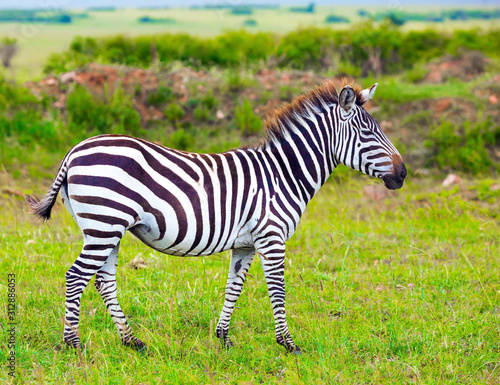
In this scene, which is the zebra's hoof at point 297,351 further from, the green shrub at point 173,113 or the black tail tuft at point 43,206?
→ the green shrub at point 173,113

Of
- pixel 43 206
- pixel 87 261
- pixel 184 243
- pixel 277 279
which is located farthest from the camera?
pixel 277 279

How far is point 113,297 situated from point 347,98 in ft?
9.05

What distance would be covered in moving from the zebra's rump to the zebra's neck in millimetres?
405

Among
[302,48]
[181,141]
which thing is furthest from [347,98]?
[302,48]

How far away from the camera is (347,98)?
4.65 metres

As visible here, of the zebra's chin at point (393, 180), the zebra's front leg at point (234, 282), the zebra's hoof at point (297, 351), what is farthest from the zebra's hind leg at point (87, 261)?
the zebra's chin at point (393, 180)

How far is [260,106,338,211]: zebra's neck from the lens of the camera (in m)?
4.68

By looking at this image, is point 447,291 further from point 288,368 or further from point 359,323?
point 288,368

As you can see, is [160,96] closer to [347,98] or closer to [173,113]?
[173,113]

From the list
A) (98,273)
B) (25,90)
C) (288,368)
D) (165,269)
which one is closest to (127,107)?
(25,90)

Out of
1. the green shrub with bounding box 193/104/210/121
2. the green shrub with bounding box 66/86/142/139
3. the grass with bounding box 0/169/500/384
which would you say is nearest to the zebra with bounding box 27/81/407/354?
the grass with bounding box 0/169/500/384

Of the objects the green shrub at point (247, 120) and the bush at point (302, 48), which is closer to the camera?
the green shrub at point (247, 120)

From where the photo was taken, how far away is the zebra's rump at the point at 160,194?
3.98 metres

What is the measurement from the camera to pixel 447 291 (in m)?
5.85
